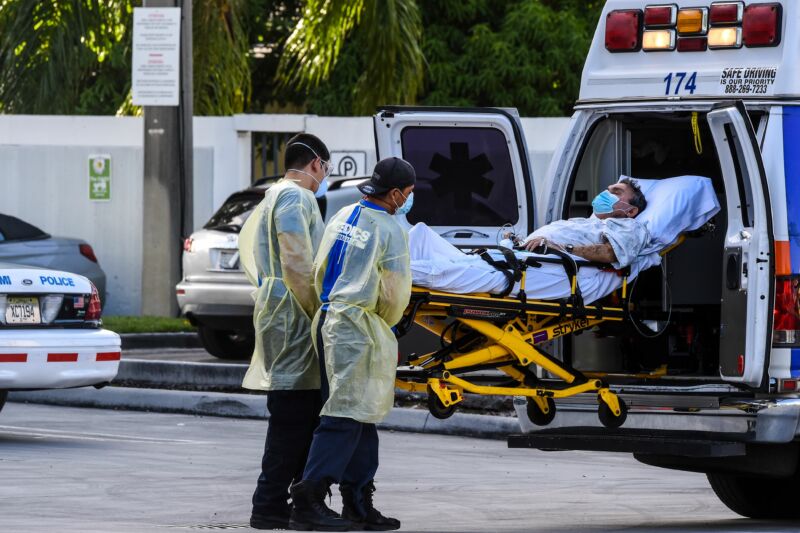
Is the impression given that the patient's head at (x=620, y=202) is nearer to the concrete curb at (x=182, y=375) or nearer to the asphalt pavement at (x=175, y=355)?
the concrete curb at (x=182, y=375)

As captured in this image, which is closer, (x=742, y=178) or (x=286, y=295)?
(x=742, y=178)

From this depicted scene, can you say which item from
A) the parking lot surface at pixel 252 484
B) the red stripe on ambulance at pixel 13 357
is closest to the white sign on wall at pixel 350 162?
the parking lot surface at pixel 252 484

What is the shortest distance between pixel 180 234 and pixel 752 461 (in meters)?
11.4

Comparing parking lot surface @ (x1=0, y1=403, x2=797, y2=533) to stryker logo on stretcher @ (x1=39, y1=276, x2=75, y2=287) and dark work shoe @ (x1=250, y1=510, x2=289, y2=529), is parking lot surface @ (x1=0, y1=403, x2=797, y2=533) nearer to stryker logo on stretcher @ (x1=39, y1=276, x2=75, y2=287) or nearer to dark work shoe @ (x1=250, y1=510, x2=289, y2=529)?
dark work shoe @ (x1=250, y1=510, x2=289, y2=529)

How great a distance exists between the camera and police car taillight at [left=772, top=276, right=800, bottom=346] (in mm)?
8180

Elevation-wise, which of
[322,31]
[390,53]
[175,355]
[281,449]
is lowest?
[175,355]

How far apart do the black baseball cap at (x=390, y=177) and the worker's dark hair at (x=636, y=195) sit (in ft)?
5.31

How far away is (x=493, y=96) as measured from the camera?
25250 millimetres

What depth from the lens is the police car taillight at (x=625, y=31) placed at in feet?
29.9

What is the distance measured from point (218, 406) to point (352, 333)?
20.3ft

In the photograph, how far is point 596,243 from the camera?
897cm

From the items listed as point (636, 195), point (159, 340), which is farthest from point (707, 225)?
point (159, 340)

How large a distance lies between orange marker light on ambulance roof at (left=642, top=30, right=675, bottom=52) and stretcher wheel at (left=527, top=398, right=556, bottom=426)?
1869 millimetres

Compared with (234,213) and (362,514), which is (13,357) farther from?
(234,213)
